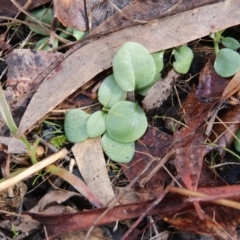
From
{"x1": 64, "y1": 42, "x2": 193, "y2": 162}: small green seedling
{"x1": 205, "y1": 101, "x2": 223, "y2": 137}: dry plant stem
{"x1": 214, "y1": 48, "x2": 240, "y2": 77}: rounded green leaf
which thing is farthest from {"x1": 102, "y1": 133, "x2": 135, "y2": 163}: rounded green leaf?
{"x1": 214, "y1": 48, "x2": 240, "y2": 77}: rounded green leaf

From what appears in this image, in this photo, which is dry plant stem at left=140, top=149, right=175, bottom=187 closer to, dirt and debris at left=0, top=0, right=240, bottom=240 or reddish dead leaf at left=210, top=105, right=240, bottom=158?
dirt and debris at left=0, top=0, right=240, bottom=240

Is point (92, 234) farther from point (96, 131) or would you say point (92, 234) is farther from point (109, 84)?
point (109, 84)

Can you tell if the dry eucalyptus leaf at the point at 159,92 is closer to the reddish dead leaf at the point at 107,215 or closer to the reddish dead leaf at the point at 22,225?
the reddish dead leaf at the point at 107,215

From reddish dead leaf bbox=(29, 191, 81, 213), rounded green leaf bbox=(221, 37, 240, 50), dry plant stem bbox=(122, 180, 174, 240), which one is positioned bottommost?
dry plant stem bbox=(122, 180, 174, 240)

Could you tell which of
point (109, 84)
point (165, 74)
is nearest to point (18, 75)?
point (109, 84)

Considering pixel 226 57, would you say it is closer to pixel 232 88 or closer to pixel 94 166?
pixel 232 88

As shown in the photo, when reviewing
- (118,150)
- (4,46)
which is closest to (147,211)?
(118,150)

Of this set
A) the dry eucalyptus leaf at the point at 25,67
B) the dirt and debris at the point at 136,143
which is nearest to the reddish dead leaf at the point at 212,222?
the dirt and debris at the point at 136,143
